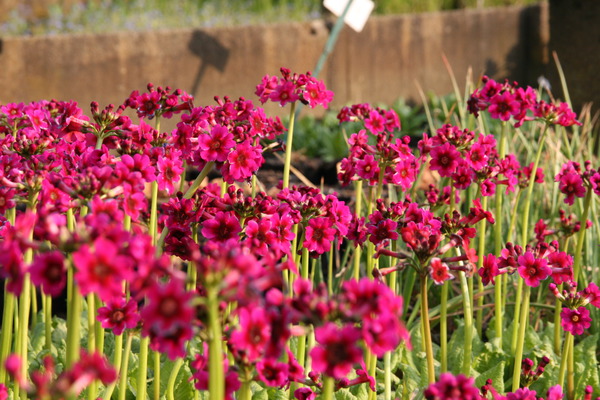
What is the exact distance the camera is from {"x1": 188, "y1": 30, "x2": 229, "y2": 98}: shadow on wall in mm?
7488

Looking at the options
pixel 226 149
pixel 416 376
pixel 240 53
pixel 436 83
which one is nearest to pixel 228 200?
pixel 226 149

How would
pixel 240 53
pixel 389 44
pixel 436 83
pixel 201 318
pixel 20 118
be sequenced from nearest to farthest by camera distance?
pixel 201 318 < pixel 20 118 < pixel 240 53 < pixel 389 44 < pixel 436 83

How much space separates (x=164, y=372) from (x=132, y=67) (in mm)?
5008

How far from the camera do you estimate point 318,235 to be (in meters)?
2.14

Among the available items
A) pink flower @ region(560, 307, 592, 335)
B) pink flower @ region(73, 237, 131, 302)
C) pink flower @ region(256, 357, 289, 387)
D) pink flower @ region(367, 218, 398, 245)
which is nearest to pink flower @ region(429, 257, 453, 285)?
pink flower @ region(367, 218, 398, 245)

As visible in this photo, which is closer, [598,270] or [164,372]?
[164,372]

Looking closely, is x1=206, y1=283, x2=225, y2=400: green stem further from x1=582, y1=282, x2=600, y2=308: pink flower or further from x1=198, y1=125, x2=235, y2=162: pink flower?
x1=582, y1=282, x2=600, y2=308: pink flower

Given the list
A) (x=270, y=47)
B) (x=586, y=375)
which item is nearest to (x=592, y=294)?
(x=586, y=375)

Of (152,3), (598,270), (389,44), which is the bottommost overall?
(598,270)

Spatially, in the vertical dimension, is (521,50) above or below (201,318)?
above

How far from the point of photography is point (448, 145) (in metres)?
2.52

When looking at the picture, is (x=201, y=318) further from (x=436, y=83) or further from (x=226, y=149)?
(x=436, y=83)

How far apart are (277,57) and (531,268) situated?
620cm

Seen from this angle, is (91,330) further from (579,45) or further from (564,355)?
(579,45)
